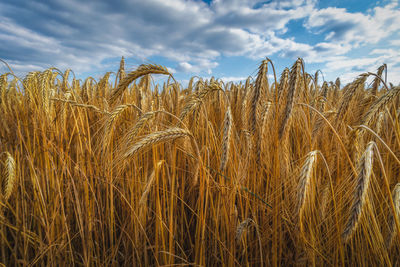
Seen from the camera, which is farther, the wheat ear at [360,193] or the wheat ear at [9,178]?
the wheat ear at [9,178]

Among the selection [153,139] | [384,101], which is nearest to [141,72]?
[153,139]

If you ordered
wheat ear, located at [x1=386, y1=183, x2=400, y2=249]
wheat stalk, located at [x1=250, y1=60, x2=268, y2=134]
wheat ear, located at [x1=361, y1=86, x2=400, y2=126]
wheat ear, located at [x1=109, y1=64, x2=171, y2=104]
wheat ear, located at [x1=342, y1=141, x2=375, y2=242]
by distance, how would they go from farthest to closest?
wheat ear, located at [x1=109, y1=64, x2=171, y2=104], wheat stalk, located at [x1=250, y1=60, x2=268, y2=134], wheat ear, located at [x1=361, y1=86, x2=400, y2=126], wheat ear, located at [x1=386, y1=183, x2=400, y2=249], wheat ear, located at [x1=342, y1=141, x2=375, y2=242]

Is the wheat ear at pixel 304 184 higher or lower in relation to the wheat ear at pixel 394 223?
higher

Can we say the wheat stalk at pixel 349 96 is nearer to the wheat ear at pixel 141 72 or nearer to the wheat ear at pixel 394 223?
the wheat ear at pixel 394 223

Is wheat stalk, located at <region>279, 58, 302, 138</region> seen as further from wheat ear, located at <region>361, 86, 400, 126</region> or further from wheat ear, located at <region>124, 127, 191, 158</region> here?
wheat ear, located at <region>124, 127, 191, 158</region>

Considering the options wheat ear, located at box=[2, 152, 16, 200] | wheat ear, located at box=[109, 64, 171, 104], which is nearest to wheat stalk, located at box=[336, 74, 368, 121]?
wheat ear, located at box=[109, 64, 171, 104]

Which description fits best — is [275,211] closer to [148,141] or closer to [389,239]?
[389,239]

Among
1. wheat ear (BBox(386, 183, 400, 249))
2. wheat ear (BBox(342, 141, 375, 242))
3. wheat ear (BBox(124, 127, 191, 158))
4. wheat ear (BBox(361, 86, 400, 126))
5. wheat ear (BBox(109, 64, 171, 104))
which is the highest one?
wheat ear (BBox(109, 64, 171, 104))

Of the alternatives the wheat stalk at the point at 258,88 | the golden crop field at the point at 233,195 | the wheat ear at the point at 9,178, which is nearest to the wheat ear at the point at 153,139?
the golden crop field at the point at 233,195

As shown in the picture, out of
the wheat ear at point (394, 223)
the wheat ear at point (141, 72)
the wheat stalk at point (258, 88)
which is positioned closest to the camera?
the wheat ear at point (394, 223)

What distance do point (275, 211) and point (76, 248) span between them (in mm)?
1762

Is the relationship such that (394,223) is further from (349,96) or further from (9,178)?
(9,178)

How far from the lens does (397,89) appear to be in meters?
1.24

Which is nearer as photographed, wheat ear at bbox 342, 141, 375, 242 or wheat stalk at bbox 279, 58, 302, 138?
wheat ear at bbox 342, 141, 375, 242
